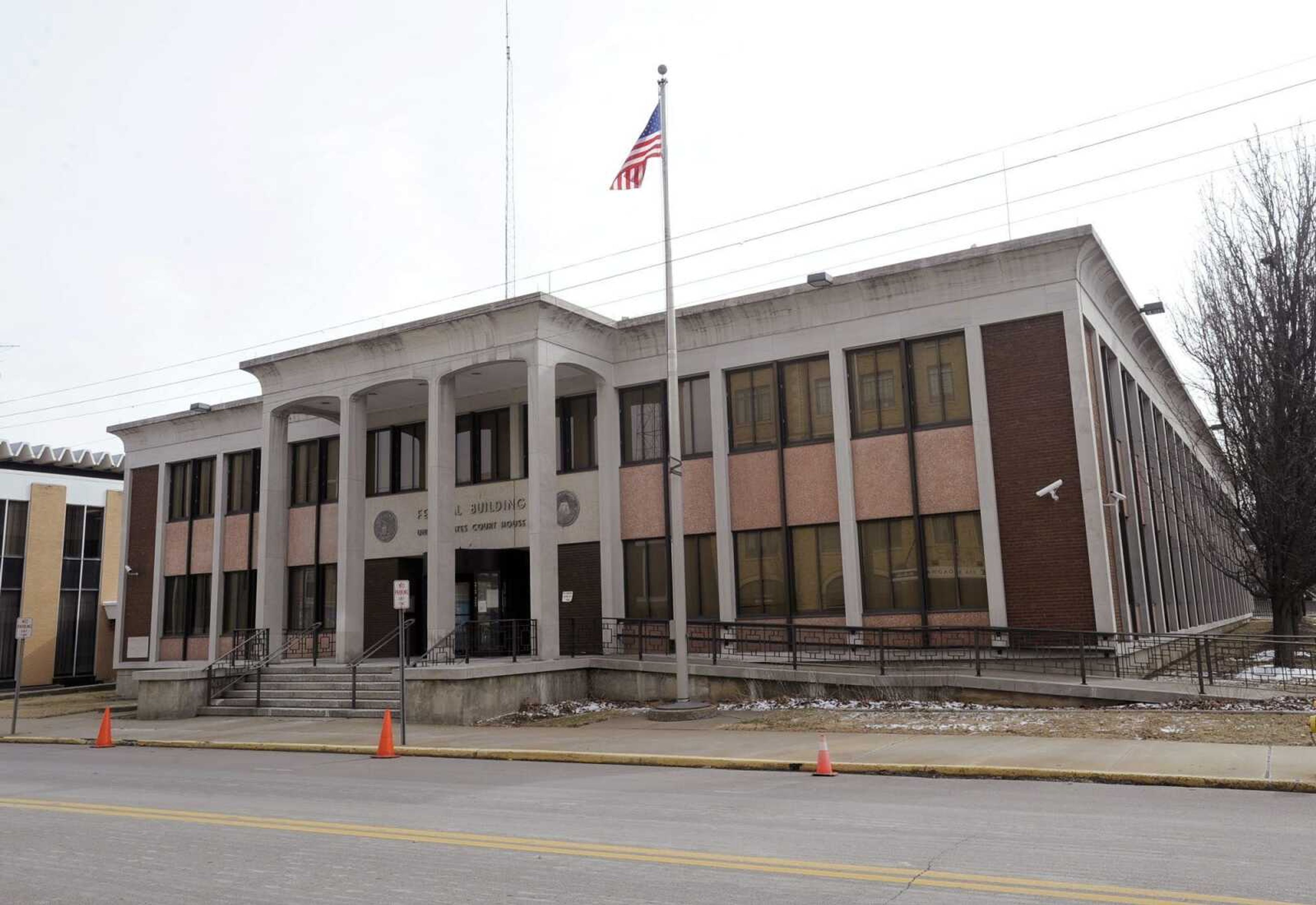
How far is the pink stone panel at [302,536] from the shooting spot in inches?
1236

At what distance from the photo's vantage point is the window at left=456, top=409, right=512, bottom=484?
1099 inches

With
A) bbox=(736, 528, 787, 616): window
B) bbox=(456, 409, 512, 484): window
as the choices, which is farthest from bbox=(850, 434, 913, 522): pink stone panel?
bbox=(456, 409, 512, 484): window

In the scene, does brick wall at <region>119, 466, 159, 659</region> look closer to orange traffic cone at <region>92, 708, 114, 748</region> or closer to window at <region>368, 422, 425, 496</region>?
window at <region>368, 422, 425, 496</region>

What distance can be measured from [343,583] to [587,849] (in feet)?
64.0

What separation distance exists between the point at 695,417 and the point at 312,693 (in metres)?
11.1

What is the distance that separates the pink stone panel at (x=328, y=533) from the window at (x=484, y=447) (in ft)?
16.3

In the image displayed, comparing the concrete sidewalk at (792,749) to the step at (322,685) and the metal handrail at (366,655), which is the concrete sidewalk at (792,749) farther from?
the step at (322,685)

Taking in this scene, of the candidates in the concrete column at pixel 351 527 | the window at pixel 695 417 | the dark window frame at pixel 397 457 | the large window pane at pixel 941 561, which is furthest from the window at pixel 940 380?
the concrete column at pixel 351 527

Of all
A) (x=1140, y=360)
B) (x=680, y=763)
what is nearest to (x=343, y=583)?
(x=680, y=763)

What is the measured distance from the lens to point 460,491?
92.7ft

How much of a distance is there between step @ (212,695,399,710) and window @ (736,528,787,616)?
812cm

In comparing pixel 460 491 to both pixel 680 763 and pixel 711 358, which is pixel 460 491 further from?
pixel 680 763

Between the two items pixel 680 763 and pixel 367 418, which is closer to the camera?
pixel 680 763

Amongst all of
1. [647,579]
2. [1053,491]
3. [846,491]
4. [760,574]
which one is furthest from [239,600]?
[1053,491]
